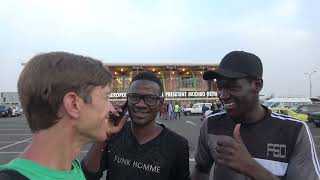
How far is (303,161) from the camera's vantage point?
2.49 meters

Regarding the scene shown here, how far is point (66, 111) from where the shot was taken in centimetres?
161

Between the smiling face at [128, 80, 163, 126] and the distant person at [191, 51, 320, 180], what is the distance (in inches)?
16.5

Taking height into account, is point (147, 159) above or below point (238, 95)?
below

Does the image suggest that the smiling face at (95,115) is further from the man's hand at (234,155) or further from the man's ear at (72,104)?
the man's hand at (234,155)

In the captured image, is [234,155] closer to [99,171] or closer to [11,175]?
[99,171]

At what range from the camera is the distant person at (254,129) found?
252cm

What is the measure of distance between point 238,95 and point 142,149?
74 centimetres

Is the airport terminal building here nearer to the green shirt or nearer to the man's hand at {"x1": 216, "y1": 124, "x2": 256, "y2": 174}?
the man's hand at {"x1": 216, "y1": 124, "x2": 256, "y2": 174}

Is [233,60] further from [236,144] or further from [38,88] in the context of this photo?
[38,88]

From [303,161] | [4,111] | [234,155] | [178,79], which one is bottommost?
[4,111]

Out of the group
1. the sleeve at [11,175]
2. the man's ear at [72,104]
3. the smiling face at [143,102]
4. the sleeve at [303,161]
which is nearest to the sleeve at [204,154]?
the smiling face at [143,102]

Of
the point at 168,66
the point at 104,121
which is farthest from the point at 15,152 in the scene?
the point at 168,66

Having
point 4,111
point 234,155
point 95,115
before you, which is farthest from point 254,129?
point 4,111

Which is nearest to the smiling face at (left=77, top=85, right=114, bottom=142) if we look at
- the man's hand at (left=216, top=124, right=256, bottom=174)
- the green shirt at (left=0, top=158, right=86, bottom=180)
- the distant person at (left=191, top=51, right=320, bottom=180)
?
the green shirt at (left=0, top=158, right=86, bottom=180)
